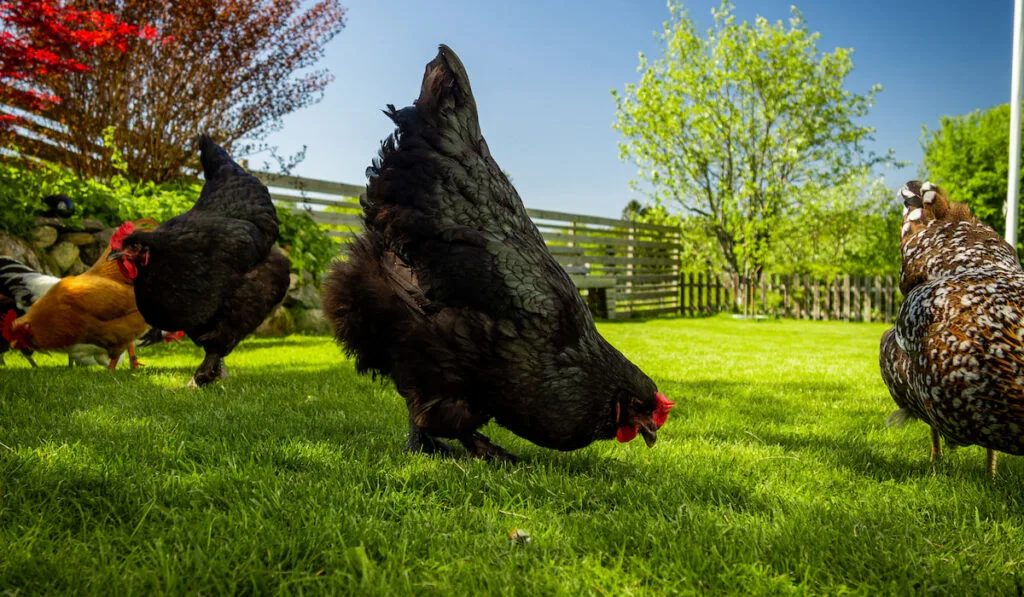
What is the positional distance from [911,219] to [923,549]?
240 cm

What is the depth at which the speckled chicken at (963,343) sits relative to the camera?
7.63ft

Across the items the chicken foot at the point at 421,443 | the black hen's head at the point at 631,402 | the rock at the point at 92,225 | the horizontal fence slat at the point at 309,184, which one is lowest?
the chicken foot at the point at 421,443

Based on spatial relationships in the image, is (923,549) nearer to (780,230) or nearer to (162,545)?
(162,545)

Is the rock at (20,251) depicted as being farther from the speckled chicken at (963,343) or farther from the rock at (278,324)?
the speckled chicken at (963,343)

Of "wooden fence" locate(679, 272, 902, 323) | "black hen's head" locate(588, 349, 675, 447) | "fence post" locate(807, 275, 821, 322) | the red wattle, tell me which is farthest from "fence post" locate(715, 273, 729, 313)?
"black hen's head" locate(588, 349, 675, 447)

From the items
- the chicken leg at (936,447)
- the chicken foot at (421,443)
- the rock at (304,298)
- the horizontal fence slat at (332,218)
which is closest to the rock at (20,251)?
the rock at (304,298)

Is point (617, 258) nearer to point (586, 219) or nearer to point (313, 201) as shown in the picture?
point (586, 219)

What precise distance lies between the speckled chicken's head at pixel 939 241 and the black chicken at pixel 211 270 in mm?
4839

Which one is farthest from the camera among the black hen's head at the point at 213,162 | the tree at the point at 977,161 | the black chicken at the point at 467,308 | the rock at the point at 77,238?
the tree at the point at 977,161

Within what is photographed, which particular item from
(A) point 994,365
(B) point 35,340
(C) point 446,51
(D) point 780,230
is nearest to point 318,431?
(C) point 446,51

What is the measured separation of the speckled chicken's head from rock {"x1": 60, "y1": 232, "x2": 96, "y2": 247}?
886 cm

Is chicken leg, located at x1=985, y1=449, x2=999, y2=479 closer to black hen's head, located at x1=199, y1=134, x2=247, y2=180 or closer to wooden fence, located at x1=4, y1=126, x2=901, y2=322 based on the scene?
black hen's head, located at x1=199, y1=134, x2=247, y2=180

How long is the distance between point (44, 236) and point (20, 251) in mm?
474

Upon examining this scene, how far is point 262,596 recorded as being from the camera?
1.55m
